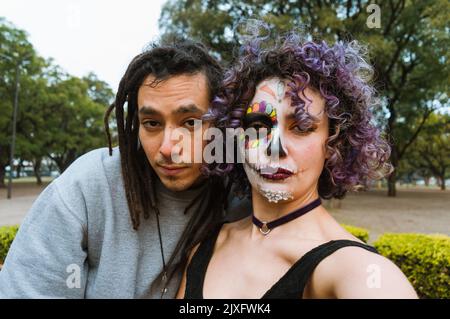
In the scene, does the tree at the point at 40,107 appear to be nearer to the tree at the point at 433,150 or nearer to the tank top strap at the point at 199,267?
the tank top strap at the point at 199,267

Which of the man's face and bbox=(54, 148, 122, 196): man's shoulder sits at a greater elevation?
the man's face

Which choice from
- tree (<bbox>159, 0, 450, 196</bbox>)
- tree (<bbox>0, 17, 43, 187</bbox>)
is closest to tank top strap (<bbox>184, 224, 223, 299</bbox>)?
tree (<bbox>159, 0, 450, 196</bbox>)

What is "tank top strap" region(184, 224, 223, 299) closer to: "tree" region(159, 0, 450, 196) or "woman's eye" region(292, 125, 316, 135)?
"woman's eye" region(292, 125, 316, 135)

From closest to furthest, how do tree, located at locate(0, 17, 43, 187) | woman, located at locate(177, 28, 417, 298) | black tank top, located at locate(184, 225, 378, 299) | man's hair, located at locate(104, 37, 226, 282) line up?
1. black tank top, located at locate(184, 225, 378, 299)
2. woman, located at locate(177, 28, 417, 298)
3. man's hair, located at locate(104, 37, 226, 282)
4. tree, located at locate(0, 17, 43, 187)

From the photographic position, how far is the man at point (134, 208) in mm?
1766

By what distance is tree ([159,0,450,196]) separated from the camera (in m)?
13.1

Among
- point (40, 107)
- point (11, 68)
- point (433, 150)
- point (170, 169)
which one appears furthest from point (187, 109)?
point (433, 150)

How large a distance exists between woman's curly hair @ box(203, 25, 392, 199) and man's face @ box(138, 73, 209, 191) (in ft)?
0.33

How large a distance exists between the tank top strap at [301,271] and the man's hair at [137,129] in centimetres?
59

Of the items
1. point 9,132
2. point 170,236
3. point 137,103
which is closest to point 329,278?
point 170,236

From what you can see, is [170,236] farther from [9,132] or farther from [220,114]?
[9,132]

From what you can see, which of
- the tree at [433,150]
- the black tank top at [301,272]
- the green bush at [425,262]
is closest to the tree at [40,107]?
the green bush at [425,262]

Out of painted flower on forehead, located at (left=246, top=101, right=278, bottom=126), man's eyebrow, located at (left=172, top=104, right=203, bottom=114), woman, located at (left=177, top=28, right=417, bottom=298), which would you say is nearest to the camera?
woman, located at (left=177, top=28, right=417, bottom=298)
